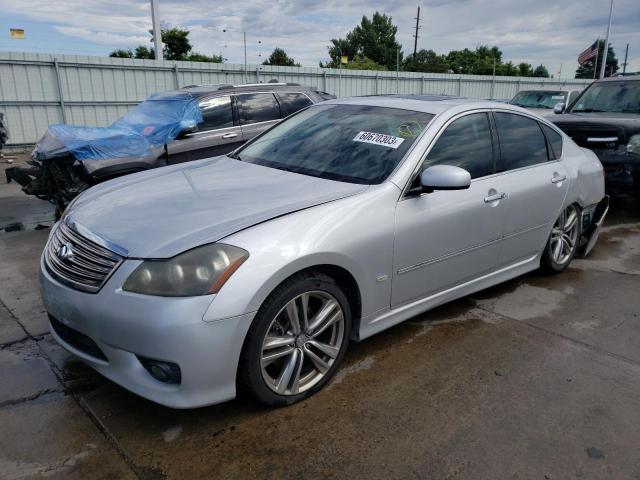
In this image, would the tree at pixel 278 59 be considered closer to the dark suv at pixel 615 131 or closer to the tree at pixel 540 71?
the tree at pixel 540 71

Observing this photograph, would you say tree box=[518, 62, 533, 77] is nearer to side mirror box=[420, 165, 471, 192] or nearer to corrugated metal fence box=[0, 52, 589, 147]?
corrugated metal fence box=[0, 52, 589, 147]

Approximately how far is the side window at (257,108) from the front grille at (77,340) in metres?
5.09

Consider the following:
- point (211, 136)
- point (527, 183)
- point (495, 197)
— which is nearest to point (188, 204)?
point (495, 197)

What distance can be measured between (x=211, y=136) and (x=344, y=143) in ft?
13.1

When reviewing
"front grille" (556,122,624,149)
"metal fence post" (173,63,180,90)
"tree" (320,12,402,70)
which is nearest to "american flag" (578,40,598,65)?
"metal fence post" (173,63,180,90)

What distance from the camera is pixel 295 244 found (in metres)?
2.62

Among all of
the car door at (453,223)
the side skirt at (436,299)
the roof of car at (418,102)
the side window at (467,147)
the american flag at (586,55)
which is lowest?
the side skirt at (436,299)

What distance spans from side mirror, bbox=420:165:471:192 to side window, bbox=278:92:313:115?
5.00 metres

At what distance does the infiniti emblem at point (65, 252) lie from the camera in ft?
8.96

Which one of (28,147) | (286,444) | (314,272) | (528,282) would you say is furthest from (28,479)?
(28,147)

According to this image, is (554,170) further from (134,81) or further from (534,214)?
(134,81)

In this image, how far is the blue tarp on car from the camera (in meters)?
6.16

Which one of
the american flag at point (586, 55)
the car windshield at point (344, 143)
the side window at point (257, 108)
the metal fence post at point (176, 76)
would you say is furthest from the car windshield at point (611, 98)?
the american flag at point (586, 55)

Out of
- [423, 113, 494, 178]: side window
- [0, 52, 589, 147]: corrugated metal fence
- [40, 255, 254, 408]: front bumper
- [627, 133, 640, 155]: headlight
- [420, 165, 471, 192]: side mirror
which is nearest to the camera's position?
[40, 255, 254, 408]: front bumper
